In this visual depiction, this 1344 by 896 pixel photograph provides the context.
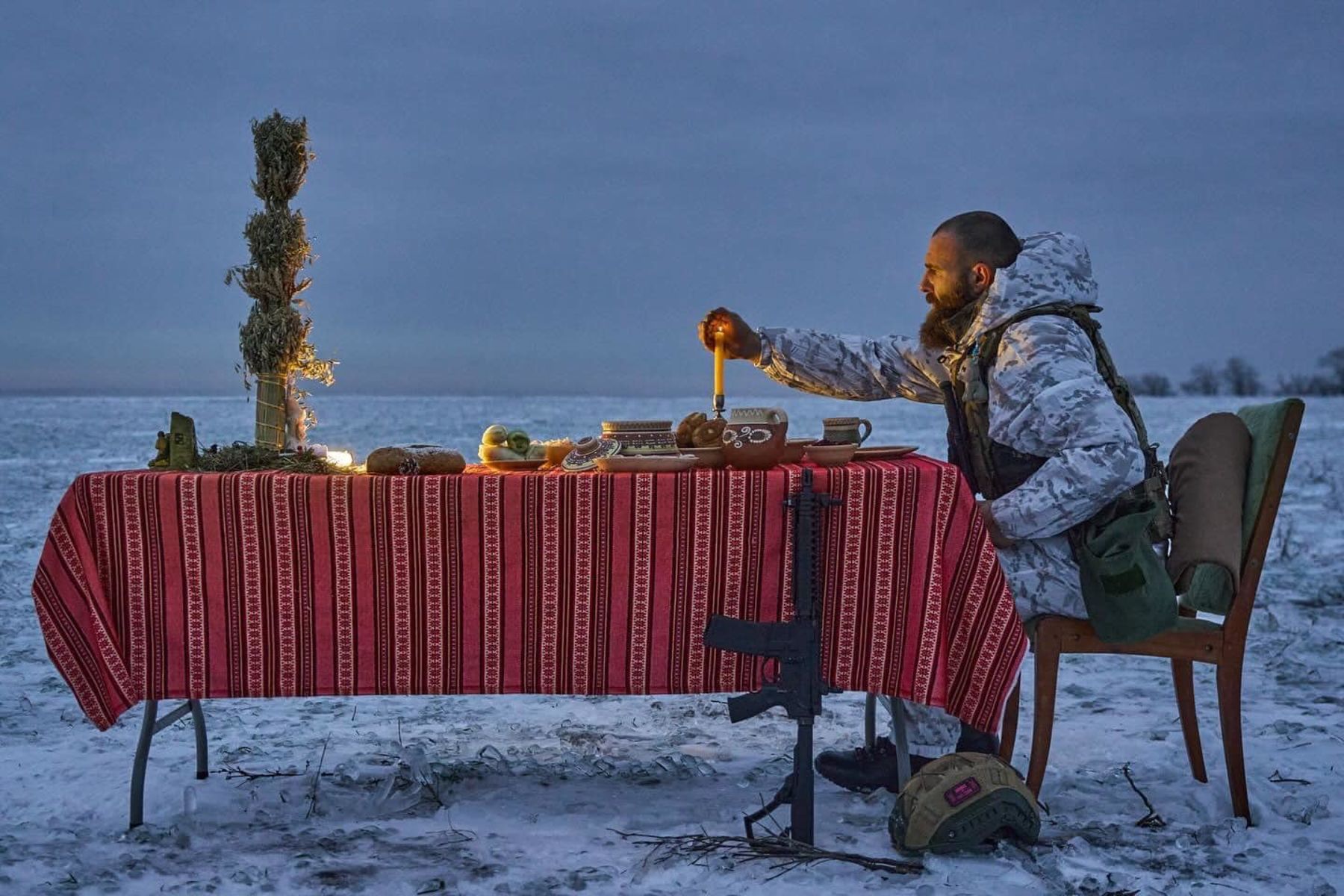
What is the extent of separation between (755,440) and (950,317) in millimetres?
1180

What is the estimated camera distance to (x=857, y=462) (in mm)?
4066

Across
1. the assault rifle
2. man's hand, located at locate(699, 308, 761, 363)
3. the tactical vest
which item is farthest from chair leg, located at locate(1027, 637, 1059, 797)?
man's hand, located at locate(699, 308, 761, 363)

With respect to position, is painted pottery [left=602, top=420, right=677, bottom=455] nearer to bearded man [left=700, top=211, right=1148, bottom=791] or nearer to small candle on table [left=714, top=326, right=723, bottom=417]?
small candle on table [left=714, top=326, right=723, bottom=417]

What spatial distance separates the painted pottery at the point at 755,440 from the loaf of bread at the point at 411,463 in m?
0.86

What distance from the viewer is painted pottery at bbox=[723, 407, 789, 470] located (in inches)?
152

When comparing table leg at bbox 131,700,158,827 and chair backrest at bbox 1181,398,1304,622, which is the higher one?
chair backrest at bbox 1181,398,1304,622

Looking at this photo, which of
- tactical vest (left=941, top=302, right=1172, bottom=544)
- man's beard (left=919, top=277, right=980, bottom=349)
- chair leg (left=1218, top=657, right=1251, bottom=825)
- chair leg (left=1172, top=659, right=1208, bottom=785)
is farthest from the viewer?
man's beard (left=919, top=277, right=980, bottom=349)

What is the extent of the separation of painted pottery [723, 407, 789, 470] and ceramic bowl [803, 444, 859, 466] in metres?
0.12

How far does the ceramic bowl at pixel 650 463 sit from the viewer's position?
12.5 ft

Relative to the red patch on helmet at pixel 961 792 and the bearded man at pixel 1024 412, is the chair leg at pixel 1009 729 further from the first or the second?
the red patch on helmet at pixel 961 792

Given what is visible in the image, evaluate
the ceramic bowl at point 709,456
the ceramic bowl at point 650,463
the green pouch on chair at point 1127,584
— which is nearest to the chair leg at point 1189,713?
the green pouch on chair at point 1127,584

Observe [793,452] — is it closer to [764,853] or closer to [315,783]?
[764,853]

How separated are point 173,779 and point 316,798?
64 centimetres

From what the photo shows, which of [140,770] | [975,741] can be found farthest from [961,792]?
[140,770]
